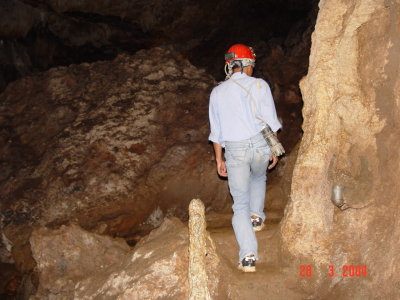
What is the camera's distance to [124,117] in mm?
6031

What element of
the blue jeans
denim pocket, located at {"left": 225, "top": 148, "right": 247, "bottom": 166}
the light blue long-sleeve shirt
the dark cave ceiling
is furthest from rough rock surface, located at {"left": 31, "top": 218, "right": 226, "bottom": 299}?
the dark cave ceiling

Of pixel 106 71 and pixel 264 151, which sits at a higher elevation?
pixel 106 71

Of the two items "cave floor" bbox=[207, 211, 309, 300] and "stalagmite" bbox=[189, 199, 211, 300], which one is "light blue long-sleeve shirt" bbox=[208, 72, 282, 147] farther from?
"cave floor" bbox=[207, 211, 309, 300]

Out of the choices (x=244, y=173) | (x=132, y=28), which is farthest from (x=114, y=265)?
(x=132, y=28)

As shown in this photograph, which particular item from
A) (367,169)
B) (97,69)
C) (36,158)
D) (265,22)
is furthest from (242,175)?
(265,22)

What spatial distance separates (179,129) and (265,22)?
6227mm

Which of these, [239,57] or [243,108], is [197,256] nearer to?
[243,108]

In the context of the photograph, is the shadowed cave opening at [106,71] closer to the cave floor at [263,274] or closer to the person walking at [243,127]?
the cave floor at [263,274]

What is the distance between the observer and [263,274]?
10.3ft

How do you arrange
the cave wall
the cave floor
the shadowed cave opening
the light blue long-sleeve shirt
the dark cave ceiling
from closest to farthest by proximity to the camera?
1. the cave wall
2. the cave floor
3. the light blue long-sleeve shirt
4. the shadowed cave opening
5. the dark cave ceiling

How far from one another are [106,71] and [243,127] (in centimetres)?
435

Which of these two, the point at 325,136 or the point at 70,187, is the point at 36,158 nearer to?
the point at 70,187

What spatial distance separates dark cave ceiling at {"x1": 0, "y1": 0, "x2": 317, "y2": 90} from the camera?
841 centimetres

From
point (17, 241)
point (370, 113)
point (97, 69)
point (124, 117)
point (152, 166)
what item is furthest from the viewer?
point (97, 69)
